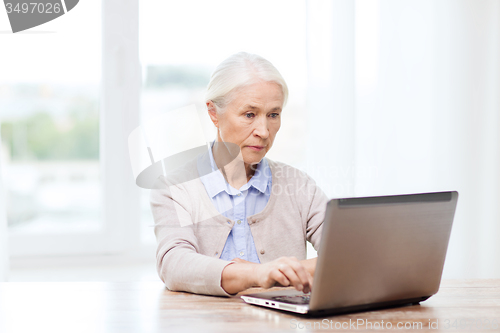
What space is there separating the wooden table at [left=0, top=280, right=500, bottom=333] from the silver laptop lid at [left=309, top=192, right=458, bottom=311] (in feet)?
0.16

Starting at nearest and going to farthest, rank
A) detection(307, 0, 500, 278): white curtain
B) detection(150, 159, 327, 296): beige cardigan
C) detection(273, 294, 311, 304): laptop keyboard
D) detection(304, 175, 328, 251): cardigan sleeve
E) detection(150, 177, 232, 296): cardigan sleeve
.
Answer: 1. detection(273, 294, 311, 304): laptop keyboard
2. detection(150, 177, 232, 296): cardigan sleeve
3. detection(150, 159, 327, 296): beige cardigan
4. detection(304, 175, 328, 251): cardigan sleeve
5. detection(307, 0, 500, 278): white curtain

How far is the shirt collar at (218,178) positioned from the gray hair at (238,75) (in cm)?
18

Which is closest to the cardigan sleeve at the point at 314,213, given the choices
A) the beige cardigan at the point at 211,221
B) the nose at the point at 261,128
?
the beige cardigan at the point at 211,221

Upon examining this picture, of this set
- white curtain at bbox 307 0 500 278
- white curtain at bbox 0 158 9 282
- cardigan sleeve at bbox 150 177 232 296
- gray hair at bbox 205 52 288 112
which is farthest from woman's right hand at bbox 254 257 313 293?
white curtain at bbox 0 158 9 282

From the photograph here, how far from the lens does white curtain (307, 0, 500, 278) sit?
2.27 m

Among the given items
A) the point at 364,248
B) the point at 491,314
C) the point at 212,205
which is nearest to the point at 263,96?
the point at 212,205

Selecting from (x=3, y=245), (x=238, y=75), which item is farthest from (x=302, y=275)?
(x=3, y=245)

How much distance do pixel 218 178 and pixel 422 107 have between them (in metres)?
1.23

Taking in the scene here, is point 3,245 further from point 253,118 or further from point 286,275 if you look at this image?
point 286,275

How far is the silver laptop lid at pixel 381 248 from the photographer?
824 millimetres

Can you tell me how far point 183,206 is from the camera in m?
1.43

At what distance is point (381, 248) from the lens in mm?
875

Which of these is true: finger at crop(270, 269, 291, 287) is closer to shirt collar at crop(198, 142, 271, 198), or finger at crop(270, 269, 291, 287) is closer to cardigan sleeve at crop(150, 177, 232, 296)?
cardigan sleeve at crop(150, 177, 232, 296)

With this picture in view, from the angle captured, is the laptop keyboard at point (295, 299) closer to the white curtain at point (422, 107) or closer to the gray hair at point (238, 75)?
the gray hair at point (238, 75)
